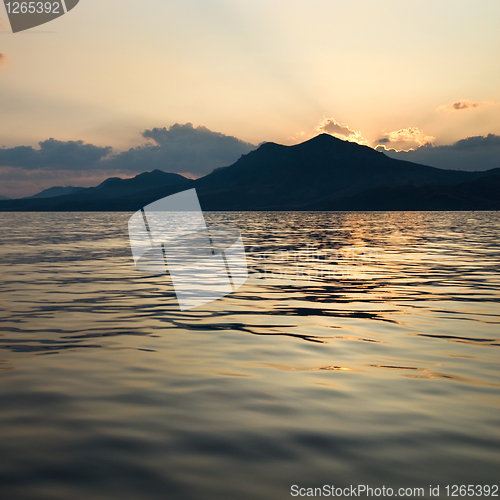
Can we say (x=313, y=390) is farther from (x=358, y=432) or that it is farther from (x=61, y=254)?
(x=61, y=254)

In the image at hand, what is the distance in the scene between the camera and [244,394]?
737cm

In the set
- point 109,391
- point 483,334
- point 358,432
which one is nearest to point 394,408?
point 358,432

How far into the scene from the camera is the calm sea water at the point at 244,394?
5.05 metres

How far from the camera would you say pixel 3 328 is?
1141cm

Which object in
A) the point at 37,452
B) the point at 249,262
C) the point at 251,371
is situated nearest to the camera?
the point at 37,452

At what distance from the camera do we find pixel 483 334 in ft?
36.4

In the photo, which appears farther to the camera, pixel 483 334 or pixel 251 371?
pixel 483 334

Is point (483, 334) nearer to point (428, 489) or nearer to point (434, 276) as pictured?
point (428, 489)

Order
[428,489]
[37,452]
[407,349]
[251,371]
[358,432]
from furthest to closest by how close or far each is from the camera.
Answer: [407,349]
[251,371]
[358,432]
[37,452]
[428,489]

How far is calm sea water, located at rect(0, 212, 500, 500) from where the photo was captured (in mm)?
5055

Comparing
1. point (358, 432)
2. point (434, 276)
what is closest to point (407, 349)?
point (358, 432)

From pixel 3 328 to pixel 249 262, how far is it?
51.6ft

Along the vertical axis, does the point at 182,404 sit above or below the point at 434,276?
above

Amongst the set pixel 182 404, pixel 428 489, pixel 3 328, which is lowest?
pixel 428 489
